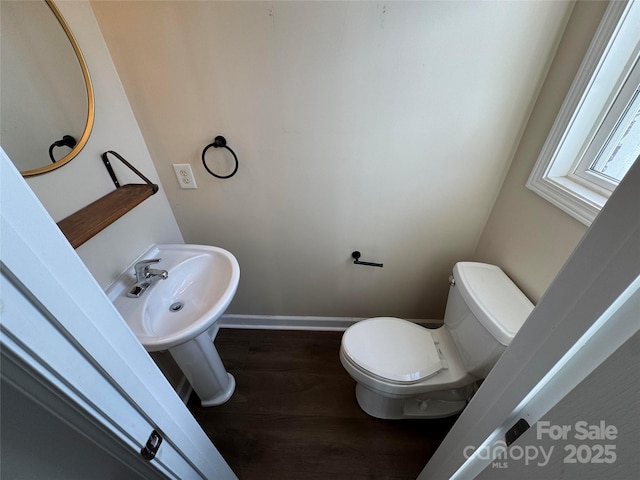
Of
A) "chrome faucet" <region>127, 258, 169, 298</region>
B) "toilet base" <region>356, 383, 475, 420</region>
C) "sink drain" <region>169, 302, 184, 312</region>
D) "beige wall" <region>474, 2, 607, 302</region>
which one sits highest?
"beige wall" <region>474, 2, 607, 302</region>

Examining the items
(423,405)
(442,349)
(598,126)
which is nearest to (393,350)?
(442,349)

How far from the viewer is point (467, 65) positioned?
0.94 meters

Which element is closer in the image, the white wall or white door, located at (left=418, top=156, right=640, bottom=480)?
white door, located at (left=418, top=156, right=640, bottom=480)

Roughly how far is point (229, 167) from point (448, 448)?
4.49 feet

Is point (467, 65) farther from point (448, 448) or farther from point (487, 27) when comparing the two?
point (448, 448)

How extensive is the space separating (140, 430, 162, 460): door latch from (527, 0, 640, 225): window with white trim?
127 centimetres

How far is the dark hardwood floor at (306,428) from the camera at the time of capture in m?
1.13

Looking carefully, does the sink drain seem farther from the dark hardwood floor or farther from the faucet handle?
the dark hardwood floor

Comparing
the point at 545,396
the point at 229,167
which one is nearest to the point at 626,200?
the point at 545,396

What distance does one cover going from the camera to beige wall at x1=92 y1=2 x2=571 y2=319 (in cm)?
90

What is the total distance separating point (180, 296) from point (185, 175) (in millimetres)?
601

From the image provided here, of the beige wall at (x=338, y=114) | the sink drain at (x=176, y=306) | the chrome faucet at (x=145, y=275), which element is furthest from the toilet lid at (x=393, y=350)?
the chrome faucet at (x=145, y=275)

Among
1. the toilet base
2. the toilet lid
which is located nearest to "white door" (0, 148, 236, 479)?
the toilet lid

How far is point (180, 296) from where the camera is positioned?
3.53ft
